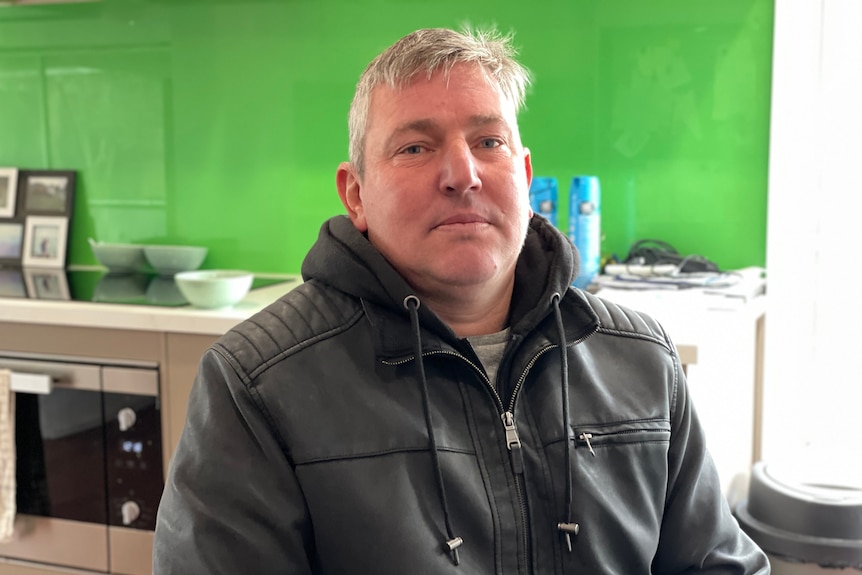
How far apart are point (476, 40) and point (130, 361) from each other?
4.07 feet

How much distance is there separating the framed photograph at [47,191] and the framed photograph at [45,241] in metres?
0.03

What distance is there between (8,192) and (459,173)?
89.6 inches

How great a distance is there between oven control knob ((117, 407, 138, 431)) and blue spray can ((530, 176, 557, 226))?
3.47 feet

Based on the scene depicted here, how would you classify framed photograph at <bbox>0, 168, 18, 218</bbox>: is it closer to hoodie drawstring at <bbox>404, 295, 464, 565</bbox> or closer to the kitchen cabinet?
the kitchen cabinet

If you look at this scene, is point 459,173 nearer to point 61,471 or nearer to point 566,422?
point 566,422

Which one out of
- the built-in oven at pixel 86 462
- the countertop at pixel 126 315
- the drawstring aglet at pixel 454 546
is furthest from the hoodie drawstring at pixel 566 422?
the built-in oven at pixel 86 462

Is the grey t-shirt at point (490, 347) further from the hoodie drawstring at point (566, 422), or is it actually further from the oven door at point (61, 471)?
the oven door at point (61, 471)

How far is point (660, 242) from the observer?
2.37 m

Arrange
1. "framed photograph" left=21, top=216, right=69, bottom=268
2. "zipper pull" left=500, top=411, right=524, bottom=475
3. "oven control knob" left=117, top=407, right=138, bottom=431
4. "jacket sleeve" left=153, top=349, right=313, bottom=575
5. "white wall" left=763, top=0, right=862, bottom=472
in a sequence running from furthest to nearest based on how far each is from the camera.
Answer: "framed photograph" left=21, top=216, right=69, bottom=268 < "white wall" left=763, top=0, right=862, bottom=472 < "oven control knob" left=117, top=407, right=138, bottom=431 < "zipper pull" left=500, top=411, right=524, bottom=475 < "jacket sleeve" left=153, top=349, right=313, bottom=575

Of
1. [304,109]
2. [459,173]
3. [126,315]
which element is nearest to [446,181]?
[459,173]

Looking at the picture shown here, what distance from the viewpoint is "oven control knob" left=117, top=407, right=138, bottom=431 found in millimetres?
2102

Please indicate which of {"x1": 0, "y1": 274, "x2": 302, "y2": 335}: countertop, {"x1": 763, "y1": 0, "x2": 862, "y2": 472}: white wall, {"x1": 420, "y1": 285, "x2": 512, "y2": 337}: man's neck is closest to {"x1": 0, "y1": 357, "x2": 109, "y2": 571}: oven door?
{"x1": 0, "y1": 274, "x2": 302, "y2": 335}: countertop

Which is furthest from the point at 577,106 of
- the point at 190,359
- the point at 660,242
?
the point at 190,359

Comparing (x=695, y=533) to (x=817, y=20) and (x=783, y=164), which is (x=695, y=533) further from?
(x=817, y=20)
